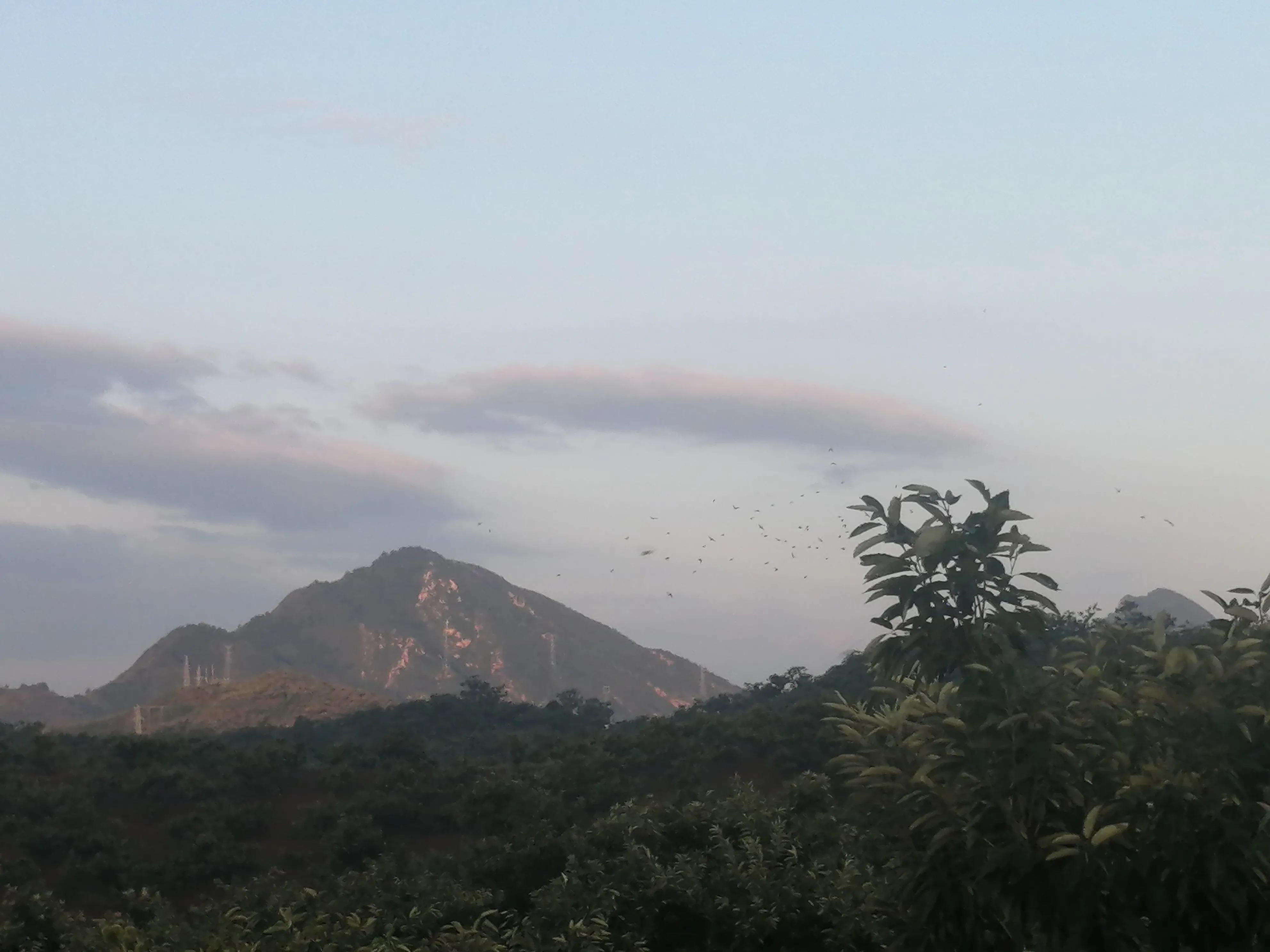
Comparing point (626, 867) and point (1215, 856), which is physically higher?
point (1215, 856)

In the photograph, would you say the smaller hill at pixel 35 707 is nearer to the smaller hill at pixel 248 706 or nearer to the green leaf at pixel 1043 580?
the smaller hill at pixel 248 706

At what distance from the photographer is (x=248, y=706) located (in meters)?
111

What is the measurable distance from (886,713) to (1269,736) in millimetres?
2920

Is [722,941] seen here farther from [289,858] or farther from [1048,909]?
[289,858]

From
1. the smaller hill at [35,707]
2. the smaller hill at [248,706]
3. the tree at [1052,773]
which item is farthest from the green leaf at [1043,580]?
the smaller hill at [35,707]

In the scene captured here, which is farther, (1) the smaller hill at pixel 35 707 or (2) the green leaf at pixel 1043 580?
(1) the smaller hill at pixel 35 707

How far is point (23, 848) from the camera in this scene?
32812 mm

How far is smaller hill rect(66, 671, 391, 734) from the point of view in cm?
10412

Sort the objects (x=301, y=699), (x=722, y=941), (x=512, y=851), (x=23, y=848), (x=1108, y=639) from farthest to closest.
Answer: (x=301, y=699)
(x=23, y=848)
(x=512, y=851)
(x=722, y=941)
(x=1108, y=639)

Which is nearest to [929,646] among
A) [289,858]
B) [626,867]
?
[626,867]

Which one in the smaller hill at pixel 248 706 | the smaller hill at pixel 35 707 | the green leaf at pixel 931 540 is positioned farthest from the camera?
the smaller hill at pixel 35 707

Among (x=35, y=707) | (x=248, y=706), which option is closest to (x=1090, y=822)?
(x=248, y=706)

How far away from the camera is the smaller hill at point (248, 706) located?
104 meters

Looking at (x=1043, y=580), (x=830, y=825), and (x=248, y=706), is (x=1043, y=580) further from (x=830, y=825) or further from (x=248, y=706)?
(x=248, y=706)
